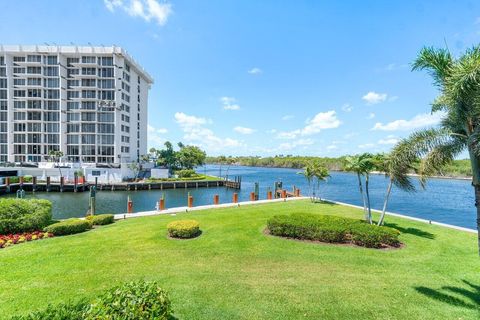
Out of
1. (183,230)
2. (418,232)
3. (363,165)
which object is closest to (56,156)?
(183,230)

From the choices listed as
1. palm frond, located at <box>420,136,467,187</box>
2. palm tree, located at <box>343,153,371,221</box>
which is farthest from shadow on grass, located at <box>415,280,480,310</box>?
palm tree, located at <box>343,153,371,221</box>

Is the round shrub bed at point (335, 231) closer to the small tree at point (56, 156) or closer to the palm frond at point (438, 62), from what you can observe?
the palm frond at point (438, 62)

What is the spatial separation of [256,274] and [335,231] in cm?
493

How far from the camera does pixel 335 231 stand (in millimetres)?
11203

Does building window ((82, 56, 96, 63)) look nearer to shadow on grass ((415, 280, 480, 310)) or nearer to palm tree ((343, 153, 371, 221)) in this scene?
palm tree ((343, 153, 371, 221))

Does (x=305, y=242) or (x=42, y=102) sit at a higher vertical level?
(x=42, y=102)

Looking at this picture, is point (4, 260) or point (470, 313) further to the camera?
point (4, 260)

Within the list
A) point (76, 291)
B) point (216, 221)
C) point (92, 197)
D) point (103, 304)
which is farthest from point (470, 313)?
point (92, 197)

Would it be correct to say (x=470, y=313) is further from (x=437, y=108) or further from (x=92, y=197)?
(x=92, y=197)

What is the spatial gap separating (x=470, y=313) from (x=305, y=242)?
5.91 metres

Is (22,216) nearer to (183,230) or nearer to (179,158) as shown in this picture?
(183,230)

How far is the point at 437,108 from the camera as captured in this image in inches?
314

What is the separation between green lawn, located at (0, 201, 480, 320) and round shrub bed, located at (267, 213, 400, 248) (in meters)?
0.54

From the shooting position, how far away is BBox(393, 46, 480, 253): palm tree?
19.1ft
